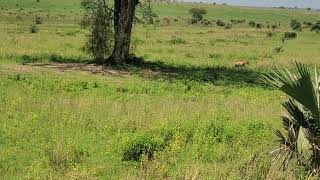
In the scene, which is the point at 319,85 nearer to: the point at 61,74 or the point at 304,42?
the point at 61,74

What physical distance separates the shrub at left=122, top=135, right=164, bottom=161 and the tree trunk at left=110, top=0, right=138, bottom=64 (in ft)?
48.9

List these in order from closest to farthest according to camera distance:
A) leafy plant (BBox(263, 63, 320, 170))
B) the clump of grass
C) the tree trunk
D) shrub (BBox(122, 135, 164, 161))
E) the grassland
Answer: leafy plant (BBox(263, 63, 320, 170)), the grassland, shrub (BBox(122, 135, 164, 161)), the tree trunk, the clump of grass

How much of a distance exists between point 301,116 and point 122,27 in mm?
17232

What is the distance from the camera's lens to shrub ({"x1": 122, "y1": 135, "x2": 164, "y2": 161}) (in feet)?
33.6

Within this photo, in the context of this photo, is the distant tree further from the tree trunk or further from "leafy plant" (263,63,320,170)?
"leafy plant" (263,63,320,170)

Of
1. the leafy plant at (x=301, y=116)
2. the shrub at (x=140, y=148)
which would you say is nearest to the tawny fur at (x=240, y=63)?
the shrub at (x=140, y=148)

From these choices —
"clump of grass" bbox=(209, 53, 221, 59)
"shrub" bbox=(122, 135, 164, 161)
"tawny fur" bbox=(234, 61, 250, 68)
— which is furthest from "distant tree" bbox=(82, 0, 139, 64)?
"shrub" bbox=(122, 135, 164, 161)

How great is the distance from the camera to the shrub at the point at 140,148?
1023 centimetres

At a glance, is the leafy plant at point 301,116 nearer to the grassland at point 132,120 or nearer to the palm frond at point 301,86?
the palm frond at point 301,86

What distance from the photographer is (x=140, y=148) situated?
10336mm

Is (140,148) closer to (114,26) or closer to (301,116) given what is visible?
(301,116)

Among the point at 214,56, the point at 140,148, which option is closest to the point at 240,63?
the point at 214,56

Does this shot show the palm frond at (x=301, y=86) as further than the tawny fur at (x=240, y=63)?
No

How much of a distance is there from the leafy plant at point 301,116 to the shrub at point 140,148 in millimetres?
2621
